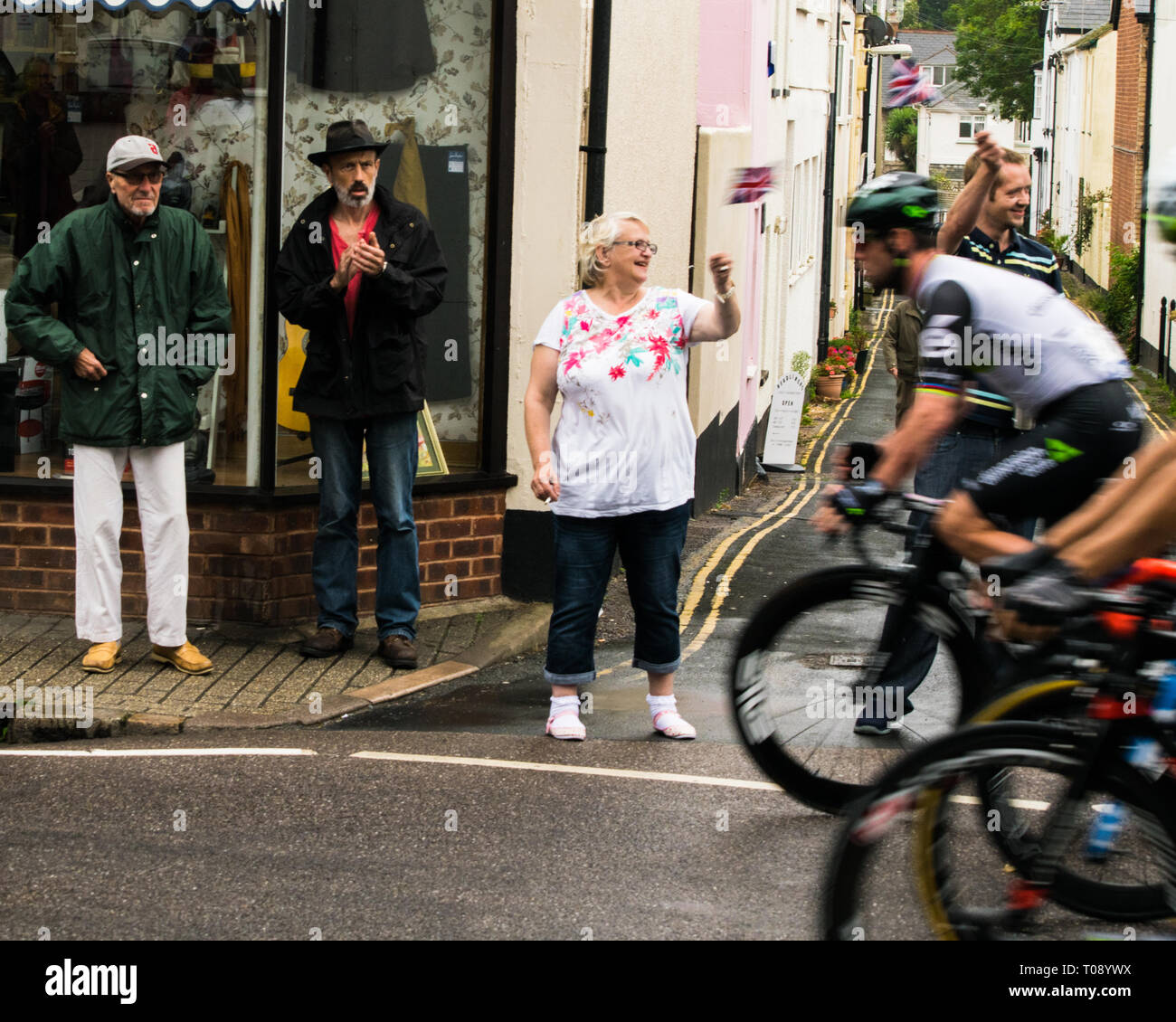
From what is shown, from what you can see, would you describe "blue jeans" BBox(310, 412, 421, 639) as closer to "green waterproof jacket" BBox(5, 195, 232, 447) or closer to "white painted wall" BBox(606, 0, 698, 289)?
"green waterproof jacket" BBox(5, 195, 232, 447)

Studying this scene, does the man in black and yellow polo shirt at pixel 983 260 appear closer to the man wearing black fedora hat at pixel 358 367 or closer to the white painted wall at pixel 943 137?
the man wearing black fedora hat at pixel 358 367

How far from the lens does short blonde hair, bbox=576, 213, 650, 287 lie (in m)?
5.94

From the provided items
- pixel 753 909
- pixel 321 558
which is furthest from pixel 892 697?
pixel 321 558

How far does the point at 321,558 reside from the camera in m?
7.39

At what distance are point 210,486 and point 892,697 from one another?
374 centimetres

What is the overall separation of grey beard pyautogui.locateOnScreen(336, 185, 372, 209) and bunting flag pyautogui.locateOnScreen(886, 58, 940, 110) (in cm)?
233

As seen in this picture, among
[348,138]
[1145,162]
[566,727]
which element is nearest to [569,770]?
[566,727]

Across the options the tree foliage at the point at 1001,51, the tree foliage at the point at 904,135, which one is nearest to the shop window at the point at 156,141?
the tree foliage at the point at 1001,51

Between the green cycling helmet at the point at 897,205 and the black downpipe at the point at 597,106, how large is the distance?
377 centimetres

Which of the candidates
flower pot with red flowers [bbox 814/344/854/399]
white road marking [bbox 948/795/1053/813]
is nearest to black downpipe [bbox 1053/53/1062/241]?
flower pot with red flowers [bbox 814/344/854/399]

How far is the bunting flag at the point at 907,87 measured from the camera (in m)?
5.89

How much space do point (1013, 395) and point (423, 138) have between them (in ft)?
14.1

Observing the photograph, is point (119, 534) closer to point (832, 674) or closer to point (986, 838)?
point (832, 674)

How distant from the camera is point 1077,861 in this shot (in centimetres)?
358
